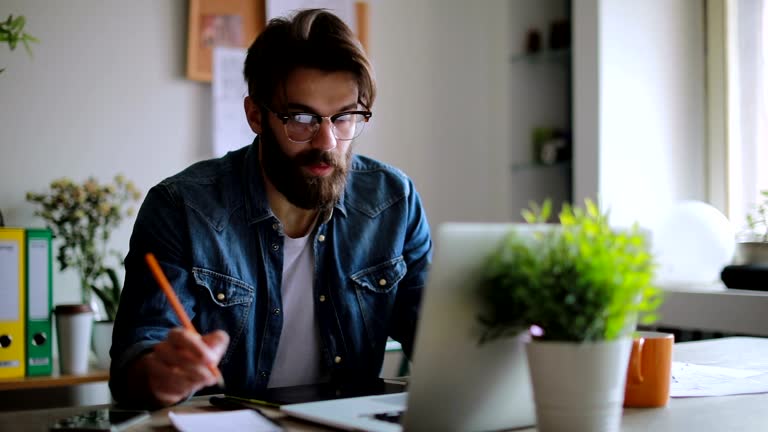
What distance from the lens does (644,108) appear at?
9.09 ft

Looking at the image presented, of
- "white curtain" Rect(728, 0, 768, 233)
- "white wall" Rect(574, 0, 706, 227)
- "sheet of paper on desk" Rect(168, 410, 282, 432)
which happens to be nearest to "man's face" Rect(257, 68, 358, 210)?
"sheet of paper on desk" Rect(168, 410, 282, 432)

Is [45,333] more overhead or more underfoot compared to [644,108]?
more underfoot

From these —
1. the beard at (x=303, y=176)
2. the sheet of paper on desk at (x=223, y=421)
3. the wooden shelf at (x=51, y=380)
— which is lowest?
the wooden shelf at (x=51, y=380)

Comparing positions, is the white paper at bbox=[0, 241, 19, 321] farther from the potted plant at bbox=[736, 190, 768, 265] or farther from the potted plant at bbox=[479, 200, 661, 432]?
the potted plant at bbox=[736, 190, 768, 265]

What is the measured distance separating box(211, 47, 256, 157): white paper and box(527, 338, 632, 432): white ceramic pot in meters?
2.10

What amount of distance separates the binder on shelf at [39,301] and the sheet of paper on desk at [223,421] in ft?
3.97

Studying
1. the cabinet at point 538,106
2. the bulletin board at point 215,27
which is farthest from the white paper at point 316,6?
the cabinet at point 538,106

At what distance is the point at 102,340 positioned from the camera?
86.9 inches

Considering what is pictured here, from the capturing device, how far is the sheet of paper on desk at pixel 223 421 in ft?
2.89

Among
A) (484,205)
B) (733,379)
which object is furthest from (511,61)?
(733,379)

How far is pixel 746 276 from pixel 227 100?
1671 millimetres

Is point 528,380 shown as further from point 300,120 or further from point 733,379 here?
point 300,120

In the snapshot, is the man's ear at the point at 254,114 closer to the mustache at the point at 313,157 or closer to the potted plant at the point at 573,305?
the mustache at the point at 313,157

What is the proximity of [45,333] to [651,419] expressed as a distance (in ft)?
5.26
